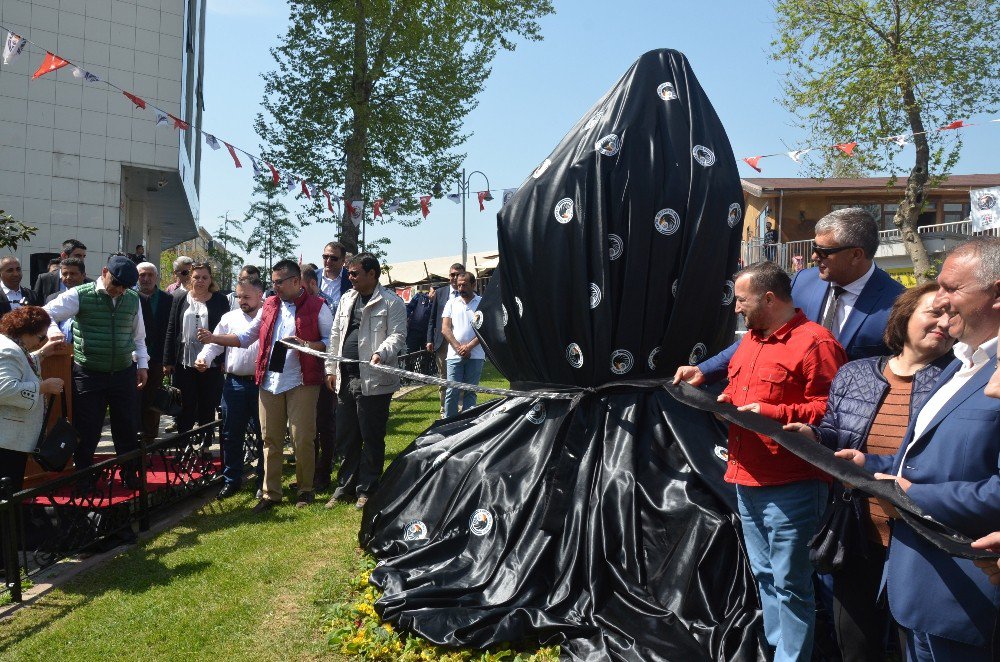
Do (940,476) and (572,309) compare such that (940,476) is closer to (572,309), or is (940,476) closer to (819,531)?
(819,531)

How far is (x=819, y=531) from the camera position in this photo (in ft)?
Answer: 10.8

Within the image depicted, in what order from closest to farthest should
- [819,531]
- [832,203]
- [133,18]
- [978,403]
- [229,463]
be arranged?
[978,403] < [819,531] < [229,463] < [133,18] < [832,203]

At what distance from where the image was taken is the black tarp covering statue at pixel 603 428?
163 inches

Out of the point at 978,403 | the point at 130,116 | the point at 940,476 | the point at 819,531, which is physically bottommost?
the point at 819,531

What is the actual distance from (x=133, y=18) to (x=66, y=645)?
17.3 metres

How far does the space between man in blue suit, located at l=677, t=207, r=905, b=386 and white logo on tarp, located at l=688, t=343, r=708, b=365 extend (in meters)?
0.55

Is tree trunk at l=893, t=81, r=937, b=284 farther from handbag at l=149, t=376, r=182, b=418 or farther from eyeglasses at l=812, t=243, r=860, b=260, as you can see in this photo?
eyeglasses at l=812, t=243, r=860, b=260

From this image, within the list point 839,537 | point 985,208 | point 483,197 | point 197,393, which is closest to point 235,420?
point 197,393

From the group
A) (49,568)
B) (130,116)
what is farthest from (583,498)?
(130,116)

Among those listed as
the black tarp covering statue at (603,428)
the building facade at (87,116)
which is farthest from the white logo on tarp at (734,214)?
the building facade at (87,116)

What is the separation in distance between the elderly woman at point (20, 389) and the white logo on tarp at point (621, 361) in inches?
150

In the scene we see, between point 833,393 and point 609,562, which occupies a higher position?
point 833,393

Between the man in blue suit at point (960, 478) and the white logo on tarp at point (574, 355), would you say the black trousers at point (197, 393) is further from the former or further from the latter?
the man in blue suit at point (960, 478)

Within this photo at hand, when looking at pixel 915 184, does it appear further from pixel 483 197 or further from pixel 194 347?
pixel 194 347
